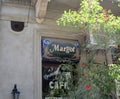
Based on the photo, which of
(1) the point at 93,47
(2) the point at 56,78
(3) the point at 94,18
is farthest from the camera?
(2) the point at 56,78

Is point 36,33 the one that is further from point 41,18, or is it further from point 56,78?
point 56,78

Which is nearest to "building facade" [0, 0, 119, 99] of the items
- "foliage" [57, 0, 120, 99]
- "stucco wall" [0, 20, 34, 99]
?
"stucco wall" [0, 20, 34, 99]

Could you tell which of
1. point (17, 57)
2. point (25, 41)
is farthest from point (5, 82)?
point (25, 41)

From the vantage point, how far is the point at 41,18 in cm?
1082

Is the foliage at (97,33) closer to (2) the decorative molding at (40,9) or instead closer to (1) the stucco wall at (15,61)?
(1) the stucco wall at (15,61)

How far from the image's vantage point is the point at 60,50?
35.8 feet

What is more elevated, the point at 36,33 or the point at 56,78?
the point at 36,33

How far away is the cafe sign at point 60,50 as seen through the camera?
1074cm

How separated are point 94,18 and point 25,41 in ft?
11.8

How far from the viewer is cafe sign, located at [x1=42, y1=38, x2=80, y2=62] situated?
10.7 metres

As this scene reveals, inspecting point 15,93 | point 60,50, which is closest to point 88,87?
point 15,93

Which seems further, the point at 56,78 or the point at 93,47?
the point at 56,78

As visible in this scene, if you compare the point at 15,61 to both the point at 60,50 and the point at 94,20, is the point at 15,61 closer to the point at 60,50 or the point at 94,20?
the point at 60,50

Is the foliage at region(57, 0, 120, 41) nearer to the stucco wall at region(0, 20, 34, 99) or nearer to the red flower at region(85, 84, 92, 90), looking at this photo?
the red flower at region(85, 84, 92, 90)
